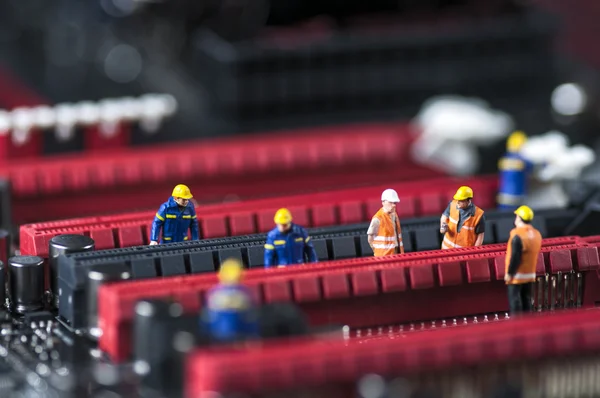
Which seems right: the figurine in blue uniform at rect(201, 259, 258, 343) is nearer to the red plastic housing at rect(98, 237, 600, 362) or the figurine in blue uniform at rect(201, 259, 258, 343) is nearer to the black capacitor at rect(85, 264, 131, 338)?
the red plastic housing at rect(98, 237, 600, 362)

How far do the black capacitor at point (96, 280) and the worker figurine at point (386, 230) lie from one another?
11.8 ft

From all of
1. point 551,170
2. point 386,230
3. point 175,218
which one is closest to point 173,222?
point 175,218

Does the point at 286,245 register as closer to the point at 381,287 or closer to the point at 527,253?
the point at 381,287

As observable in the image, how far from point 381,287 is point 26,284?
16.7ft

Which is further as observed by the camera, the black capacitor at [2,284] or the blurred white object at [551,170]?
the blurred white object at [551,170]

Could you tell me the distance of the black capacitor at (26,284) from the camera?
68.1ft

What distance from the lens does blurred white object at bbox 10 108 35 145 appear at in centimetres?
2875

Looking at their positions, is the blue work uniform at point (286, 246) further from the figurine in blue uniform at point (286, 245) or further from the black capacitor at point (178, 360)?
the black capacitor at point (178, 360)

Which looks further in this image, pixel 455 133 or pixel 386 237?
pixel 455 133

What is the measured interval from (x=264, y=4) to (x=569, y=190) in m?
9.61

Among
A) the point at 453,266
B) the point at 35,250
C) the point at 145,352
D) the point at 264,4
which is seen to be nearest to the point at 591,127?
the point at 264,4

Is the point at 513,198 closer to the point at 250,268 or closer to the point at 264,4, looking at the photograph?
the point at 250,268

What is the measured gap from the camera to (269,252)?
1991cm

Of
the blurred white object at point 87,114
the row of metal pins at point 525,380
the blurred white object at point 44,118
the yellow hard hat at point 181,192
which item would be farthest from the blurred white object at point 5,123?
the row of metal pins at point 525,380
